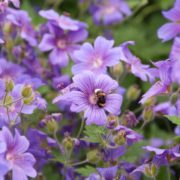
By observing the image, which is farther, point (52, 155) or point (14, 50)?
point (14, 50)

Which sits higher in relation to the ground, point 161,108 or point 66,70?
point 161,108

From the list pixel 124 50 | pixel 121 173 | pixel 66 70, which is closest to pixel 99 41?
pixel 124 50

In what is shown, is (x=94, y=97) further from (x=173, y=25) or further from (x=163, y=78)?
(x=173, y=25)

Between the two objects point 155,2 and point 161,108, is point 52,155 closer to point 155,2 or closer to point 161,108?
point 161,108

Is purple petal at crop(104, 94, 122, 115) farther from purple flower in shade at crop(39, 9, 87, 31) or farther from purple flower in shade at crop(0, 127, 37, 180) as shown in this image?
purple flower in shade at crop(39, 9, 87, 31)

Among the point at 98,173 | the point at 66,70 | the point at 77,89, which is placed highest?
the point at 77,89

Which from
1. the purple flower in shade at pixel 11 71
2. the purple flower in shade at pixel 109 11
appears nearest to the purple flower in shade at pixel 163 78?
the purple flower in shade at pixel 11 71

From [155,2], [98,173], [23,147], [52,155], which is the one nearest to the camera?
[23,147]

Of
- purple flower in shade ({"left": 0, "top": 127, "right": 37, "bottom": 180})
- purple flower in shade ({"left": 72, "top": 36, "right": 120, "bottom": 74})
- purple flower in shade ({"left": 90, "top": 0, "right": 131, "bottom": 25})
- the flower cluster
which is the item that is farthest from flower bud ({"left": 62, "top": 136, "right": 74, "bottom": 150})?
purple flower in shade ({"left": 90, "top": 0, "right": 131, "bottom": 25})

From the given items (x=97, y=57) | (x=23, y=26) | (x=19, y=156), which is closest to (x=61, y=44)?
(x=23, y=26)
